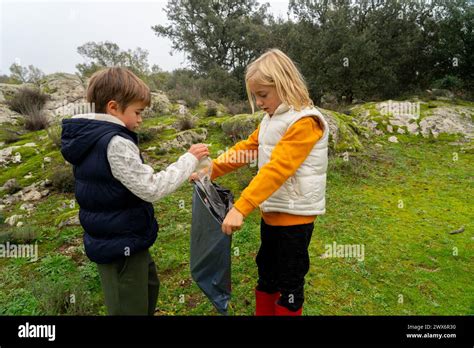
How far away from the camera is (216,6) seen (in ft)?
69.3

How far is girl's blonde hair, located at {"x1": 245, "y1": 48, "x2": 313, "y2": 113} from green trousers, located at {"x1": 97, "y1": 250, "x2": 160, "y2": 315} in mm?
1269

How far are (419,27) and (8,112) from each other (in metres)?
18.9

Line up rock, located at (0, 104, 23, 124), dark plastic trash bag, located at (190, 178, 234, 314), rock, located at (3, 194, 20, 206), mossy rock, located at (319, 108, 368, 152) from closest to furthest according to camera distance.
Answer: dark plastic trash bag, located at (190, 178, 234, 314)
rock, located at (3, 194, 20, 206)
mossy rock, located at (319, 108, 368, 152)
rock, located at (0, 104, 23, 124)

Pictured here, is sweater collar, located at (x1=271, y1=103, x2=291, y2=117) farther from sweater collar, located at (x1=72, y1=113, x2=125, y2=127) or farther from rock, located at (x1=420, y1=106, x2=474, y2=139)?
rock, located at (x1=420, y1=106, x2=474, y2=139)

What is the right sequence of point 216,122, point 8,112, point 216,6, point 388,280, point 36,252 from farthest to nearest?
point 216,6, point 8,112, point 216,122, point 36,252, point 388,280

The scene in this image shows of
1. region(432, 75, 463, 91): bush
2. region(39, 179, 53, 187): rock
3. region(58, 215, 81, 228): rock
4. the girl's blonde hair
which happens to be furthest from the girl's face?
region(432, 75, 463, 91): bush

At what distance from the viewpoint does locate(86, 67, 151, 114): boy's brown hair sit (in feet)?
5.49

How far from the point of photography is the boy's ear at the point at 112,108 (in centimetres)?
168

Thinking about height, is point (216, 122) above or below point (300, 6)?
below

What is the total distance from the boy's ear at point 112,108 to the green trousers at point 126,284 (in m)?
0.83

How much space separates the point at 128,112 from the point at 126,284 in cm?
100

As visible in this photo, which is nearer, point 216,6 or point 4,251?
point 4,251
